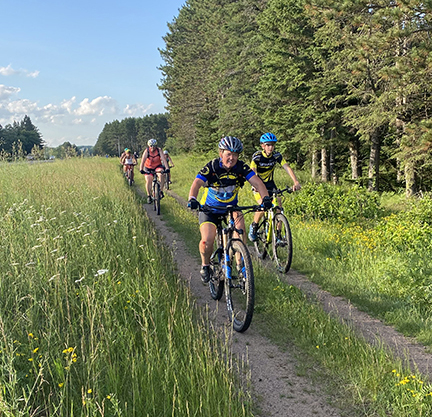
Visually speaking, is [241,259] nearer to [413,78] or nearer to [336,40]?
[413,78]

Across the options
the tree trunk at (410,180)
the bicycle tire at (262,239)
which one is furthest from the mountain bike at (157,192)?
the tree trunk at (410,180)

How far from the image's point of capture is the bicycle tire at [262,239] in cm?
743

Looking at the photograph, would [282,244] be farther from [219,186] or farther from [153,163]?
[153,163]

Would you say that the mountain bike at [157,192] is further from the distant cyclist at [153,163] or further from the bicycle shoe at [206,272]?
the bicycle shoe at [206,272]

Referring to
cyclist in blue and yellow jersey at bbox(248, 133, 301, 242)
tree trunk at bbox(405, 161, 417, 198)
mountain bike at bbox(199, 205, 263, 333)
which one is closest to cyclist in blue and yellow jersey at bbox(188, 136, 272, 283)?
mountain bike at bbox(199, 205, 263, 333)

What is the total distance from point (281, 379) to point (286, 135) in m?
15.7

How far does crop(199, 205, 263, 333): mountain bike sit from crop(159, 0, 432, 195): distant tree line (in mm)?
8594

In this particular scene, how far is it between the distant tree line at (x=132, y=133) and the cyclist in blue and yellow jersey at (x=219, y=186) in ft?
406

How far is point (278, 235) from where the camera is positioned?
22.9ft

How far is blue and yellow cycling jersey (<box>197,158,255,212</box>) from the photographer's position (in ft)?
16.4

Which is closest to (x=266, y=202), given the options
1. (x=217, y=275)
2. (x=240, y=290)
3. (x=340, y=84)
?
(x=240, y=290)

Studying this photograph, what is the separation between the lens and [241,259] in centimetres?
452

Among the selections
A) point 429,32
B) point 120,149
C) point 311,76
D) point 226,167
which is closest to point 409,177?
point 429,32

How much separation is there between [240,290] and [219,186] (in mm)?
1585
